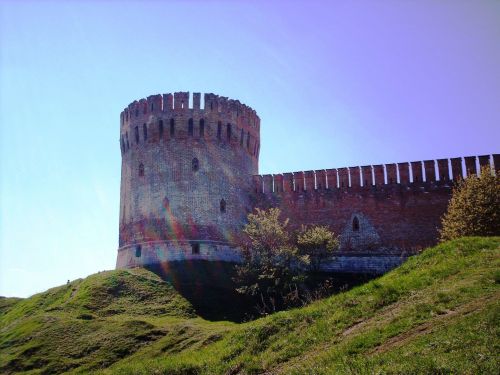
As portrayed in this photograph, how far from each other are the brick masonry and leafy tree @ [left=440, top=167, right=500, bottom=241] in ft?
18.8

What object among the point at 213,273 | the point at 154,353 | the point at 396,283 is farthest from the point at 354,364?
the point at 213,273

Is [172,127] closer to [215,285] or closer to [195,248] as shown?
[195,248]

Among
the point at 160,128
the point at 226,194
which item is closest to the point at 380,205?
the point at 226,194

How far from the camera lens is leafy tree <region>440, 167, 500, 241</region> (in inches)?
895

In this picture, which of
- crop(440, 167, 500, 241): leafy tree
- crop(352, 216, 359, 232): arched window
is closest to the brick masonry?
crop(352, 216, 359, 232): arched window

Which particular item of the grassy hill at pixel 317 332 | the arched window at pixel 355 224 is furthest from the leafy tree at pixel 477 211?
the arched window at pixel 355 224

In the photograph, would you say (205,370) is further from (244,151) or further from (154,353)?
(244,151)

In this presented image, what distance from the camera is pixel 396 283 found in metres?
14.4

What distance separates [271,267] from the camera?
25.8m

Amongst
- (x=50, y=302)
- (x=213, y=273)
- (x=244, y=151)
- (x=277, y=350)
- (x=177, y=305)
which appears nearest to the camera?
(x=277, y=350)

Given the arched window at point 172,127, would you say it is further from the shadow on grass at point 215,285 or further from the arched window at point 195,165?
the shadow on grass at point 215,285

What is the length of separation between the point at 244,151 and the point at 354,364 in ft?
83.4

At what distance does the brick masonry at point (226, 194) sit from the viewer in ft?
101

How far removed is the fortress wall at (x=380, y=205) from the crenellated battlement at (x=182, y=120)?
4808 millimetres
